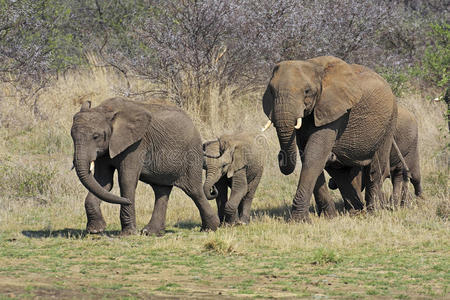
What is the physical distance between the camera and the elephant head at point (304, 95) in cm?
1064

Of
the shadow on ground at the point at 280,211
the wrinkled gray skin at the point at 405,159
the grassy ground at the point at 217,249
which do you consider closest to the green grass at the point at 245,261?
the grassy ground at the point at 217,249

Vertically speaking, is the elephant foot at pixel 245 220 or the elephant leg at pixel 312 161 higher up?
the elephant leg at pixel 312 161

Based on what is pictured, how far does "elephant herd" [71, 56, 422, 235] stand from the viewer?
1013cm

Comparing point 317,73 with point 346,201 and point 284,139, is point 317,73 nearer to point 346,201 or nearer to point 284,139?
point 284,139

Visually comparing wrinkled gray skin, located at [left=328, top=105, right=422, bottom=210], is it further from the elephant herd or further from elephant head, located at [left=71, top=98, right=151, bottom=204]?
elephant head, located at [left=71, top=98, right=151, bottom=204]

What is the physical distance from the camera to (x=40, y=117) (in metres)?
18.2

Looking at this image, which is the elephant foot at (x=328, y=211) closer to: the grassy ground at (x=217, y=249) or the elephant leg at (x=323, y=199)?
the elephant leg at (x=323, y=199)

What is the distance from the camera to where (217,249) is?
9.41 meters

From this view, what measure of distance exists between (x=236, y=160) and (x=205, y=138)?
206 inches

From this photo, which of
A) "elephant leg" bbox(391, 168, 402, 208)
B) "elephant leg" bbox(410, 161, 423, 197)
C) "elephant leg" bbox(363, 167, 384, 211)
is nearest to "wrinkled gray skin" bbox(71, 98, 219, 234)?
"elephant leg" bbox(363, 167, 384, 211)

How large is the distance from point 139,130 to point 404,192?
16.5ft

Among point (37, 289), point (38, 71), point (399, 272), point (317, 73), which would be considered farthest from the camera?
point (38, 71)

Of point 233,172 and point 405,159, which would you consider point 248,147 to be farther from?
point 405,159

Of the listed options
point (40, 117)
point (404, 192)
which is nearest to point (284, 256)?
point (404, 192)
